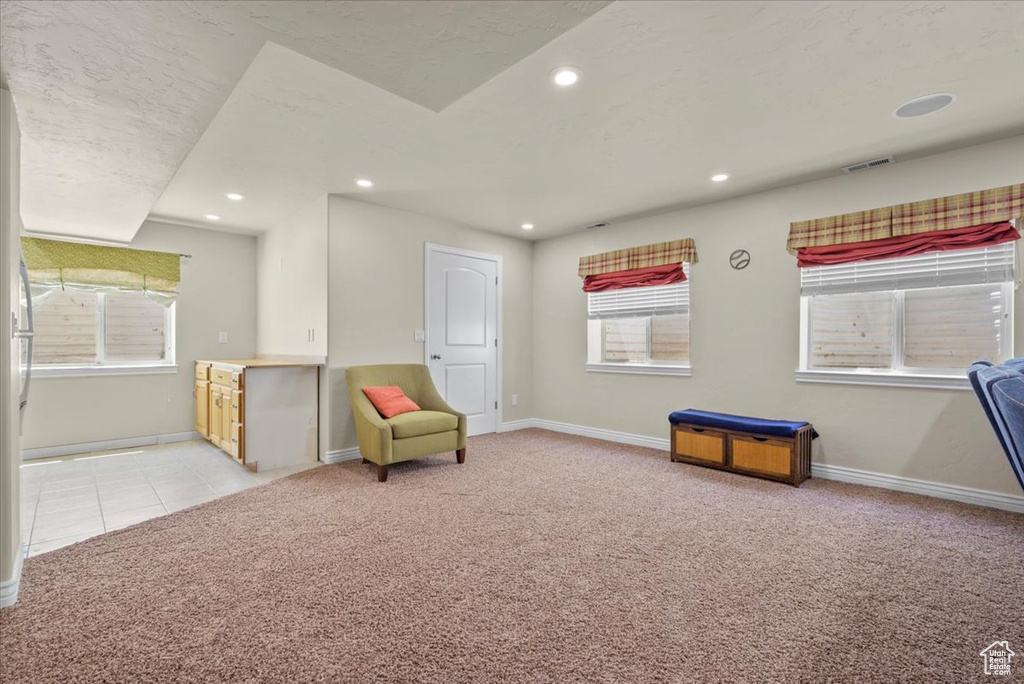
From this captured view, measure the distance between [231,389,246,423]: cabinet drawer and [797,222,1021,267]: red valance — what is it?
4719 millimetres

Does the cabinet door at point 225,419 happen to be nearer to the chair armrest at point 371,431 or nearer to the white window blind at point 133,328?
the chair armrest at point 371,431

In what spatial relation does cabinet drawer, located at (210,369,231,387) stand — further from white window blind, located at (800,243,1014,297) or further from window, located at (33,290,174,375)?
white window blind, located at (800,243,1014,297)

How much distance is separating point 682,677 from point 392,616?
1065mm

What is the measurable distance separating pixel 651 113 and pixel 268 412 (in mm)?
3696

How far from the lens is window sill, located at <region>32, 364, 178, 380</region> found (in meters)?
4.41

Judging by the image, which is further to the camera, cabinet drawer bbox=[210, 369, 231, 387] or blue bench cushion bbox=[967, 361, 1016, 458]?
cabinet drawer bbox=[210, 369, 231, 387]

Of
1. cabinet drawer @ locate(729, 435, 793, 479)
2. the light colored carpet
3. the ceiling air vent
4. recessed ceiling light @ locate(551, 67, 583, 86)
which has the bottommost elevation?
the light colored carpet

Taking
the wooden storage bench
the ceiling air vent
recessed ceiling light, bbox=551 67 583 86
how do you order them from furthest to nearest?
the wooden storage bench, the ceiling air vent, recessed ceiling light, bbox=551 67 583 86

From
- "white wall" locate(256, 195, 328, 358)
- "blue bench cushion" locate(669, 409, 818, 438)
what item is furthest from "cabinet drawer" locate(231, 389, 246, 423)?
"blue bench cushion" locate(669, 409, 818, 438)

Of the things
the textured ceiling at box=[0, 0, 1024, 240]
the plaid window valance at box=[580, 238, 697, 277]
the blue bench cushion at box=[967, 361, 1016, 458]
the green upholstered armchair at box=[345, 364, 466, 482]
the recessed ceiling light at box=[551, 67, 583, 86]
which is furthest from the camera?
the plaid window valance at box=[580, 238, 697, 277]

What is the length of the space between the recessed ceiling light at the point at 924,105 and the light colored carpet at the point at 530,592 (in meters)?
2.39

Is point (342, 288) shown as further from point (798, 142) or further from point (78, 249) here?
point (798, 142)

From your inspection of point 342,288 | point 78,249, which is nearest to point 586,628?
point 342,288

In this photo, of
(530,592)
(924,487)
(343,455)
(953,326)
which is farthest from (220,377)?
(953,326)
